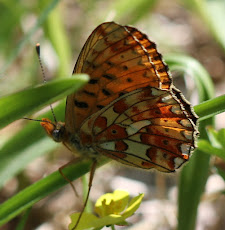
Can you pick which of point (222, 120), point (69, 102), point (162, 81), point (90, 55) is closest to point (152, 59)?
point (162, 81)

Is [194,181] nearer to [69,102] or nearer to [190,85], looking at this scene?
[69,102]

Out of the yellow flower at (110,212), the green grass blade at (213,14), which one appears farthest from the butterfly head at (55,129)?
the green grass blade at (213,14)

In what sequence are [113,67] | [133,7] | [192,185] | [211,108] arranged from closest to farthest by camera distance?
[211,108]
[113,67]
[192,185]
[133,7]

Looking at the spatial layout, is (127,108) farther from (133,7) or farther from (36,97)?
(133,7)

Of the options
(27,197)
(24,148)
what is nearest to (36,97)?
(27,197)

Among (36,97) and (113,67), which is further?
(113,67)

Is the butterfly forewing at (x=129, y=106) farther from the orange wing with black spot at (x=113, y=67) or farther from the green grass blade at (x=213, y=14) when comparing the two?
the green grass blade at (x=213, y=14)
